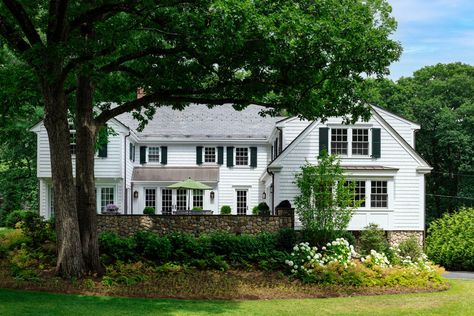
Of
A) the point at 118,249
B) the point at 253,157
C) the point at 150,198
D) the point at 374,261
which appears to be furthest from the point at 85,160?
the point at 253,157

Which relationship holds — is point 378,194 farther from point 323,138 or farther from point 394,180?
point 323,138

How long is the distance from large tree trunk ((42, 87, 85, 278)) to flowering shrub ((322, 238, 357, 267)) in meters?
7.66

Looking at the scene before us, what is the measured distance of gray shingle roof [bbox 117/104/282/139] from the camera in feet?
136

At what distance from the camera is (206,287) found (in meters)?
17.4

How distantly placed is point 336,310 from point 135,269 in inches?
236

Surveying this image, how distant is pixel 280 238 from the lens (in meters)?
22.5

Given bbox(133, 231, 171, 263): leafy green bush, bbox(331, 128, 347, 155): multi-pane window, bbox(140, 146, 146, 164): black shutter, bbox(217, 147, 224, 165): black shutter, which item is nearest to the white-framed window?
bbox(140, 146, 146, 164): black shutter

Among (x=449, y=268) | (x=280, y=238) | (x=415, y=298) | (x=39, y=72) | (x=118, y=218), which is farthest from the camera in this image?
(x=449, y=268)

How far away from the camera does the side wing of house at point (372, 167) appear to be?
30.1 metres

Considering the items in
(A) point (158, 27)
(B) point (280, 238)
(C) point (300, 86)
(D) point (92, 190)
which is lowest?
(B) point (280, 238)

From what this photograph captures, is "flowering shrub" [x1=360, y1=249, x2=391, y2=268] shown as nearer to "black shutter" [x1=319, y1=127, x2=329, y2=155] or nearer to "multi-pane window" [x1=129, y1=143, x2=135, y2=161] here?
"black shutter" [x1=319, y1=127, x2=329, y2=155]

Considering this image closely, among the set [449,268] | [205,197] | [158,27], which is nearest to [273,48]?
[158,27]

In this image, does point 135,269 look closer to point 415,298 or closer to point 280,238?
point 280,238

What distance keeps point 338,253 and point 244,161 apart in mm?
20299
